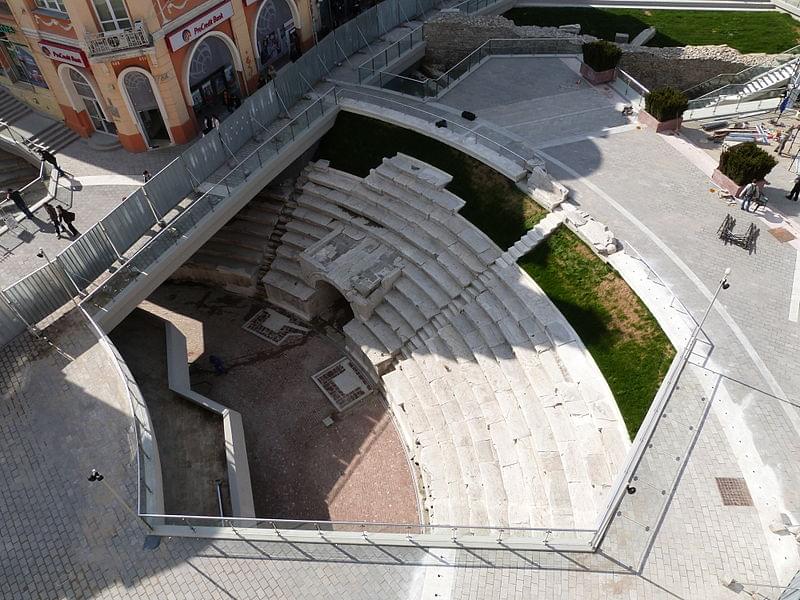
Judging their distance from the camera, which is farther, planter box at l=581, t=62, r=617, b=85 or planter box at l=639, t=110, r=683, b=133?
planter box at l=581, t=62, r=617, b=85

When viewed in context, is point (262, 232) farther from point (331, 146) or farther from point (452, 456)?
point (452, 456)

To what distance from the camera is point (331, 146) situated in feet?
91.0

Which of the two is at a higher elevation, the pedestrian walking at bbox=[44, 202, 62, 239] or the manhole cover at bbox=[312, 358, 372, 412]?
the pedestrian walking at bbox=[44, 202, 62, 239]

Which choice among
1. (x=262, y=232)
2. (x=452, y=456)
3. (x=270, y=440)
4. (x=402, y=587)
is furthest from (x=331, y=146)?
(x=402, y=587)

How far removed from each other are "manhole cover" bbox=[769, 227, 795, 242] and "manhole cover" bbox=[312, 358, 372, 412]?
52.6 ft

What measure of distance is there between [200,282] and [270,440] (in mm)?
9810

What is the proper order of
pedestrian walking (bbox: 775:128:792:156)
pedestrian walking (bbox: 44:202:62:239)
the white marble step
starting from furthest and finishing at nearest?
pedestrian walking (bbox: 775:128:792:156), the white marble step, pedestrian walking (bbox: 44:202:62:239)

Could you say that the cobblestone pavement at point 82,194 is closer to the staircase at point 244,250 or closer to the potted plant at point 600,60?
the staircase at point 244,250

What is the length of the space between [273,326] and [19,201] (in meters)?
10.6

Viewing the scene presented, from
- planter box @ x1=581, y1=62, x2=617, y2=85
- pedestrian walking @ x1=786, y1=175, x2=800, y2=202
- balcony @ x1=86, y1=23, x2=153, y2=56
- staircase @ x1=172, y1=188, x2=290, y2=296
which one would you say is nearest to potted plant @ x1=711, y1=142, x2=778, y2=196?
pedestrian walking @ x1=786, y1=175, x2=800, y2=202

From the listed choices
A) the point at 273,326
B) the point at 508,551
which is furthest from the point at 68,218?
the point at 508,551

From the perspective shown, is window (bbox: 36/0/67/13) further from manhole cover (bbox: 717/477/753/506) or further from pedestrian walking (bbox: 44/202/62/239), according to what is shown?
manhole cover (bbox: 717/477/753/506)

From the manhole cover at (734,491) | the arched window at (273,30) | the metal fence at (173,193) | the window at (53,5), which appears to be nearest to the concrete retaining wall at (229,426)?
the metal fence at (173,193)

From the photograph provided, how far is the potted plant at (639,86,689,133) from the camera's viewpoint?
82.2ft
